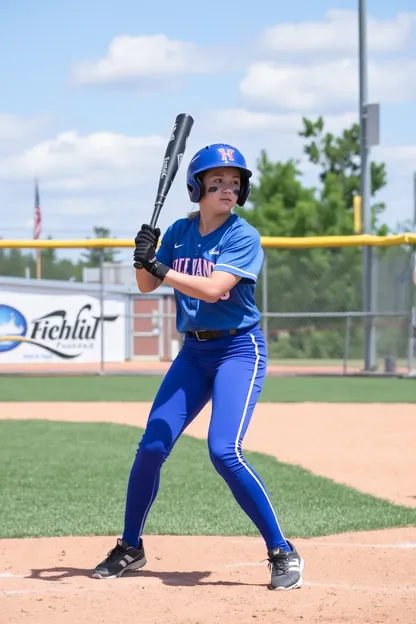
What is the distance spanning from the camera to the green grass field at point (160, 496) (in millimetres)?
6340

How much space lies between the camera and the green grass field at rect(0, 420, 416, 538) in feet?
20.8

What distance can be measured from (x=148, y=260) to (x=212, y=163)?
0.53 metres

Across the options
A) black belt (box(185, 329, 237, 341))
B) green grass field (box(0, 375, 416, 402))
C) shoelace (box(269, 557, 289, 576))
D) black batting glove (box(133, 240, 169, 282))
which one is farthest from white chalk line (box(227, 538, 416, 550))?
green grass field (box(0, 375, 416, 402))

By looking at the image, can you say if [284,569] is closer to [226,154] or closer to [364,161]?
[226,154]

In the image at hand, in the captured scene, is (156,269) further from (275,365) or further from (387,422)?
(275,365)

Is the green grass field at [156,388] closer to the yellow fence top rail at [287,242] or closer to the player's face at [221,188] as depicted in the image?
the yellow fence top rail at [287,242]

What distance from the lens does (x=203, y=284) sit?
15.2 ft

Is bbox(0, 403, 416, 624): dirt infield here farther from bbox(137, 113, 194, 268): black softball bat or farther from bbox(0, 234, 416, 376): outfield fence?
bbox(0, 234, 416, 376): outfield fence

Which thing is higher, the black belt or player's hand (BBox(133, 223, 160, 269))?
player's hand (BBox(133, 223, 160, 269))

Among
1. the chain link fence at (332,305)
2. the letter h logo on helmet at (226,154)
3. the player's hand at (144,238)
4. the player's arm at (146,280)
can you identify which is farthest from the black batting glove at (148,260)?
the chain link fence at (332,305)

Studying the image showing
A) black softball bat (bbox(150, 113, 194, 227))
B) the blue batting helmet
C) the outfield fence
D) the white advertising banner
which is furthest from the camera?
the white advertising banner

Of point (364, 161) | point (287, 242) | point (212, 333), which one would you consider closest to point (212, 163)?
point (212, 333)

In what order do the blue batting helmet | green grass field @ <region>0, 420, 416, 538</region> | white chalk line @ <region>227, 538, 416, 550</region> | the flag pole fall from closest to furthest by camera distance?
the blue batting helmet < white chalk line @ <region>227, 538, 416, 550</region> < green grass field @ <region>0, 420, 416, 538</region> < the flag pole

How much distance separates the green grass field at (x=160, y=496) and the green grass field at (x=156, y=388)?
16.3 feet
